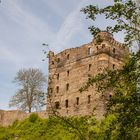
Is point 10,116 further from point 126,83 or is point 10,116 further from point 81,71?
point 126,83

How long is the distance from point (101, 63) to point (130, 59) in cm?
2927

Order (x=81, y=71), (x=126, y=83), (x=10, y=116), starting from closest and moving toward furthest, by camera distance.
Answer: (x=126, y=83) → (x=81, y=71) → (x=10, y=116)

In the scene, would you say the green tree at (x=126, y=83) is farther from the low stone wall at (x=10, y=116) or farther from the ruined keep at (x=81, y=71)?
the low stone wall at (x=10, y=116)

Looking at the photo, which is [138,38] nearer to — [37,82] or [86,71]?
[86,71]

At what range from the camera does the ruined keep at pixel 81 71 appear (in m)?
43.0

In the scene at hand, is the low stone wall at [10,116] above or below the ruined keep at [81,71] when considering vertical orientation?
below

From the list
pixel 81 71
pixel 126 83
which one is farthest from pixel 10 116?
pixel 126 83

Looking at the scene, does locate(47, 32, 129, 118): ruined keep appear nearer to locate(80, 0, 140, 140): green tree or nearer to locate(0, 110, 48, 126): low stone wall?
locate(0, 110, 48, 126): low stone wall

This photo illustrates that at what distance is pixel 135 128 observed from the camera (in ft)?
45.9

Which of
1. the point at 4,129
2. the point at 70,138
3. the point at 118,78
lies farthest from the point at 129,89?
the point at 4,129

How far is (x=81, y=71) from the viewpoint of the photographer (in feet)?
147

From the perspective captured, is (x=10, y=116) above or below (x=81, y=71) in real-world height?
below

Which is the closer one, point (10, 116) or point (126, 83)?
point (126, 83)

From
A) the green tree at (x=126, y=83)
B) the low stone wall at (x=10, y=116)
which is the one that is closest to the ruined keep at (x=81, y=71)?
the low stone wall at (x=10, y=116)
